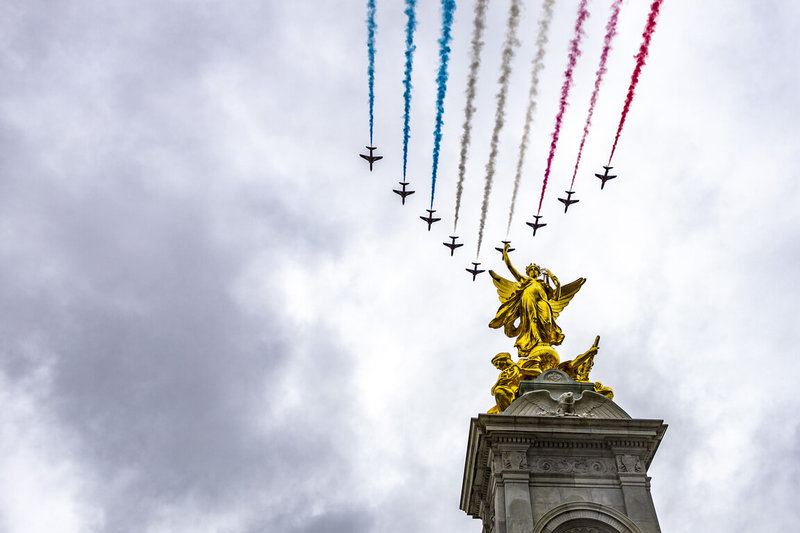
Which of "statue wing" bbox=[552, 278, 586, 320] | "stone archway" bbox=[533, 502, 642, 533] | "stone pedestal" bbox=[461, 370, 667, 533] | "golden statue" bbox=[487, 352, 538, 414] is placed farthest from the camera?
"statue wing" bbox=[552, 278, 586, 320]

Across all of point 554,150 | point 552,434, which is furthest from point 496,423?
point 554,150

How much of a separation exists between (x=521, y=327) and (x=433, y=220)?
15.7 meters

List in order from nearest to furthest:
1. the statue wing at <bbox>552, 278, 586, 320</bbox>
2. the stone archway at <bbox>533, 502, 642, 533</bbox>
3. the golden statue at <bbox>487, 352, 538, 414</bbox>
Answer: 1. the stone archway at <bbox>533, 502, 642, 533</bbox>
2. the golden statue at <bbox>487, 352, 538, 414</bbox>
3. the statue wing at <bbox>552, 278, 586, 320</bbox>

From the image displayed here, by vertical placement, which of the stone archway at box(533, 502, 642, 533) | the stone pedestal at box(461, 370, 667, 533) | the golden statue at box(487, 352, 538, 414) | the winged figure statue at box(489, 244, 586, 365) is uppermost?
the winged figure statue at box(489, 244, 586, 365)

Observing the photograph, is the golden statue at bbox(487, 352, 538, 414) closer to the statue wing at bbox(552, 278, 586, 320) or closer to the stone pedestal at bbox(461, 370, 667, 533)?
the stone pedestal at bbox(461, 370, 667, 533)

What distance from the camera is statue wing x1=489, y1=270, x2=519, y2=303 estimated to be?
35125mm

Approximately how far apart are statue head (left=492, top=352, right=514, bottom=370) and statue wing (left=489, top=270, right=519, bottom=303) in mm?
3036

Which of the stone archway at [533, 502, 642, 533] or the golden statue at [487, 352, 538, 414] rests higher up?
the golden statue at [487, 352, 538, 414]

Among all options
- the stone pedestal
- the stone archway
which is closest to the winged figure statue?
the stone pedestal

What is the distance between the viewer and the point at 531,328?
109ft

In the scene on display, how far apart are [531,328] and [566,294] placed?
3.18 meters

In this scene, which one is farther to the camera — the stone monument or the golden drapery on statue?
the golden drapery on statue

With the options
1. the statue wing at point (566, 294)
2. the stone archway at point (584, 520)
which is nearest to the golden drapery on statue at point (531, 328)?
the statue wing at point (566, 294)

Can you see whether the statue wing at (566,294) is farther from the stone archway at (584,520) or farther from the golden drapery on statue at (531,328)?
the stone archway at (584,520)
